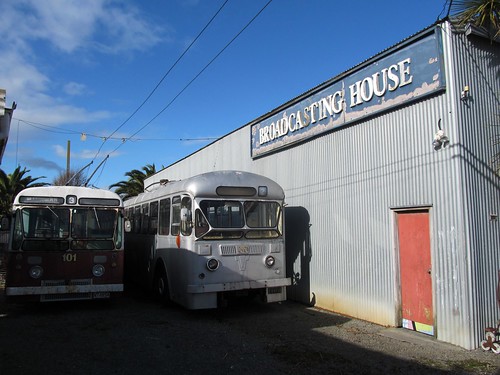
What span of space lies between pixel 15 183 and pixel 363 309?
80.8 feet

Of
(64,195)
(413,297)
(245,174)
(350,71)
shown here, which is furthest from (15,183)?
(413,297)

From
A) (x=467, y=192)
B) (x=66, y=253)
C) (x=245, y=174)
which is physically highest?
(x=245, y=174)

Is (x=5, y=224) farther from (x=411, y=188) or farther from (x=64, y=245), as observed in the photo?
(x=411, y=188)

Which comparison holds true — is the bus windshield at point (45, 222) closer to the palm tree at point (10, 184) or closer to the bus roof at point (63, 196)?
the bus roof at point (63, 196)

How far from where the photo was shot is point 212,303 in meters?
8.95

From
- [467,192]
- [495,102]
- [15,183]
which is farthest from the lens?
[15,183]

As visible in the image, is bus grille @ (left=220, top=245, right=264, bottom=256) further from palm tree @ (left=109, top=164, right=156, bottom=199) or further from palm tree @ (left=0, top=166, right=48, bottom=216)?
palm tree @ (left=109, top=164, right=156, bottom=199)

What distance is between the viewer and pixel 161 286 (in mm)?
10906

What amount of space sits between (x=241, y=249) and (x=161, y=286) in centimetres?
281

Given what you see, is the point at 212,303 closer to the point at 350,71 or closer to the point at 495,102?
the point at 350,71

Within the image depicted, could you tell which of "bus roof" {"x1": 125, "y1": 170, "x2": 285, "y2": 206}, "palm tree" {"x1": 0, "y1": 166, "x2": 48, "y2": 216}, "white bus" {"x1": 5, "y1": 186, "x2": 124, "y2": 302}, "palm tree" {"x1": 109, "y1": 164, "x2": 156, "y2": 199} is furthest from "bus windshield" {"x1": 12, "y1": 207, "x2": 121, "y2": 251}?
"palm tree" {"x1": 109, "y1": 164, "x2": 156, "y2": 199}

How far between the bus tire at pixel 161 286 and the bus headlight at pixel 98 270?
1.46 meters

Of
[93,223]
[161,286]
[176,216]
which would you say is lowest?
[161,286]

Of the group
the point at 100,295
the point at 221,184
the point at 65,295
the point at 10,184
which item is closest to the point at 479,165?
the point at 221,184
